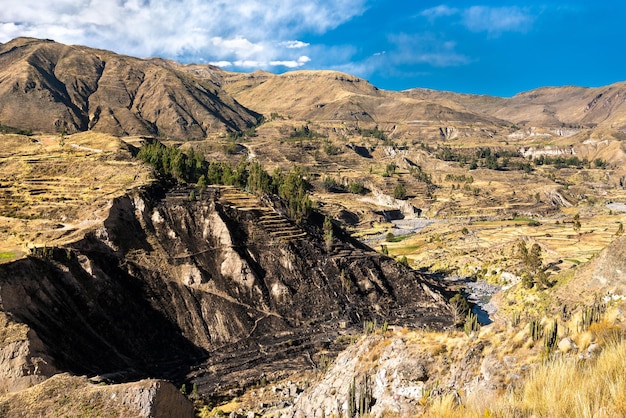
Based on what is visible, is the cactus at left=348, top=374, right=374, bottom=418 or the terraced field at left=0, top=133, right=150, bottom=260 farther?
the terraced field at left=0, top=133, right=150, bottom=260

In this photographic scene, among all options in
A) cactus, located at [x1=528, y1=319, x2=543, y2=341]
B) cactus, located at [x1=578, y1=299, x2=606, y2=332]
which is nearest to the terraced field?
cactus, located at [x1=528, y1=319, x2=543, y2=341]

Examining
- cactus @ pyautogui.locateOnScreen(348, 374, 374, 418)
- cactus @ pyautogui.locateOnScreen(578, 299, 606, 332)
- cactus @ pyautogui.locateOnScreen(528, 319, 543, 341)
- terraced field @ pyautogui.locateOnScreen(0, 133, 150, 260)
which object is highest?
terraced field @ pyautogui.locateOnScreen(0, 133, 150, 260)

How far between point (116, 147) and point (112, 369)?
78470 mm

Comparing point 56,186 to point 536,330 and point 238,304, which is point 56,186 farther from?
point 536,330

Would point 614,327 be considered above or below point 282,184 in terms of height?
below

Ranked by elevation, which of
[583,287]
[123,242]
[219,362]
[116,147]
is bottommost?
[219,362]

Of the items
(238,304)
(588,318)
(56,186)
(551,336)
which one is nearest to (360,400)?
(551,336)

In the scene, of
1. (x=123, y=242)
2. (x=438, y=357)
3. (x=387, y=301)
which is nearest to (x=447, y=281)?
(x=387, y=301)

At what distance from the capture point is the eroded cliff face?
5309 centimetres

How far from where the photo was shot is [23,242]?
60.4m

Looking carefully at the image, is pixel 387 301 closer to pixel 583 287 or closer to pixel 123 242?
pixel 583 287

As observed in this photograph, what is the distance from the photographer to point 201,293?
6819cm

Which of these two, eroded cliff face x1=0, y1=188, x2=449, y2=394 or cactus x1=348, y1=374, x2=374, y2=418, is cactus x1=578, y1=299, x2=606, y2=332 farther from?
eroded cliff face x1=0, y1=188, x2=449, y2=394

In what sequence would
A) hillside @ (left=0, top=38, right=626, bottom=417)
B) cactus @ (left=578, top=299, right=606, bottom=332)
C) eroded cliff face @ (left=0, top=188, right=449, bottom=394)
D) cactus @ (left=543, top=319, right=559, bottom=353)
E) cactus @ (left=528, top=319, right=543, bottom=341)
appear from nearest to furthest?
cactus @ (left=578, top=299, right=606, bottom=332) → cactus @ (left=543, top=319, right=559, bottom=353) → cactus @ (left=528, top=319, right=543, bottom=341) → hillside @ (left=0, top=38, right=626, bottom=417) → eroded cliff face @ (left=0, top=188, right=449, bottom=394)
